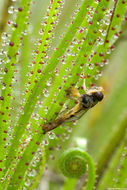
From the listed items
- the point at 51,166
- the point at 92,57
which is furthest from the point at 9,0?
the point at 51,166

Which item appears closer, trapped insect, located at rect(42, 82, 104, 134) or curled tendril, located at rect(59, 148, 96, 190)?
trapped insect, located at rect(42, 82, 104, 134)

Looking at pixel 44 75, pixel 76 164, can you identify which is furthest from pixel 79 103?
pixel 76 164

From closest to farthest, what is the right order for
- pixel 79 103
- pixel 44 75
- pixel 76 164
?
pixel 44 75 → pixel 79 103 → pixel 76 164

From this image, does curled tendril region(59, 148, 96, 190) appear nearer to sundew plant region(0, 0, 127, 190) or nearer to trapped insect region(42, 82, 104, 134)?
sundew plant region(0, 0, 127, 190)

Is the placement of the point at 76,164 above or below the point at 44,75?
below

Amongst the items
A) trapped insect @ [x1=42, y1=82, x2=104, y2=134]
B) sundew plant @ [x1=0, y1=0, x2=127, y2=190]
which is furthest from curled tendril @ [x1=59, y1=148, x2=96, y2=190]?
trapped insect @ [x1=42, y1=82, x2=104, y2=134]

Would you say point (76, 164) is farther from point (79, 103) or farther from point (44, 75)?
point (44, 75)

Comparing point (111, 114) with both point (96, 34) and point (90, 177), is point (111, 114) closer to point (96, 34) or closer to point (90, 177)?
point (90, 177)

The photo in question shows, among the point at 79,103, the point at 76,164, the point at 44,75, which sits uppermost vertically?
the point at 44,75

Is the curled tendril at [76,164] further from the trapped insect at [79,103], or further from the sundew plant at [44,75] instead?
the trapped insect at [79,103]

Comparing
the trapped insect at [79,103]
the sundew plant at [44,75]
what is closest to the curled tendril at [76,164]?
the sundew plant at [44,75]
